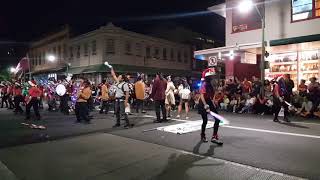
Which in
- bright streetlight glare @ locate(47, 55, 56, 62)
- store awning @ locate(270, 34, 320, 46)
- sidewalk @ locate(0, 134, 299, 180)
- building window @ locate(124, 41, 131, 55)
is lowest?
sidewalk @ locate(0, 134, 299, 180)

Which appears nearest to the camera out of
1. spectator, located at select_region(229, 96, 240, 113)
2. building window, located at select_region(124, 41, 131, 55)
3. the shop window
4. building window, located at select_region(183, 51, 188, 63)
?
spectator, located at select_region(229, 96, 240, 113)

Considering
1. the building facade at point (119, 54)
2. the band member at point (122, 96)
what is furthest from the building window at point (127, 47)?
the band member at point (122, 96)

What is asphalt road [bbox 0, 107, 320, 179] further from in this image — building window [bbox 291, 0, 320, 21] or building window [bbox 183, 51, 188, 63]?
building window [bbox 183, 51, 188, 63]

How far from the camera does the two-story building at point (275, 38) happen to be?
61.0 ft

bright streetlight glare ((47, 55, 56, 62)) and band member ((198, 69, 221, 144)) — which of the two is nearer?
band member ((198, 69, 221, 144))

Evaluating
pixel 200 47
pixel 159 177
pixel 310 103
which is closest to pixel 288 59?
pixel 310 103

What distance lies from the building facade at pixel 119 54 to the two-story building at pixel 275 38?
595 inches

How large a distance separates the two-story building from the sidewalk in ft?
41.8

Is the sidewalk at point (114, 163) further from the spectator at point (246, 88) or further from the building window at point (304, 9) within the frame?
the building window at point (304, 9)

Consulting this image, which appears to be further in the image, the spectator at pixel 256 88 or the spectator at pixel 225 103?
the spectator at pixel 225 103

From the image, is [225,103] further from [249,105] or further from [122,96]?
[122,96]

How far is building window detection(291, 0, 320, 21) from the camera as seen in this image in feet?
60.0

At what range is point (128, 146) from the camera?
847 centimetres

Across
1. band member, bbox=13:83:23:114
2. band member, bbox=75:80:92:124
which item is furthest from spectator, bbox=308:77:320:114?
band member, bbox=13:83:23:114
